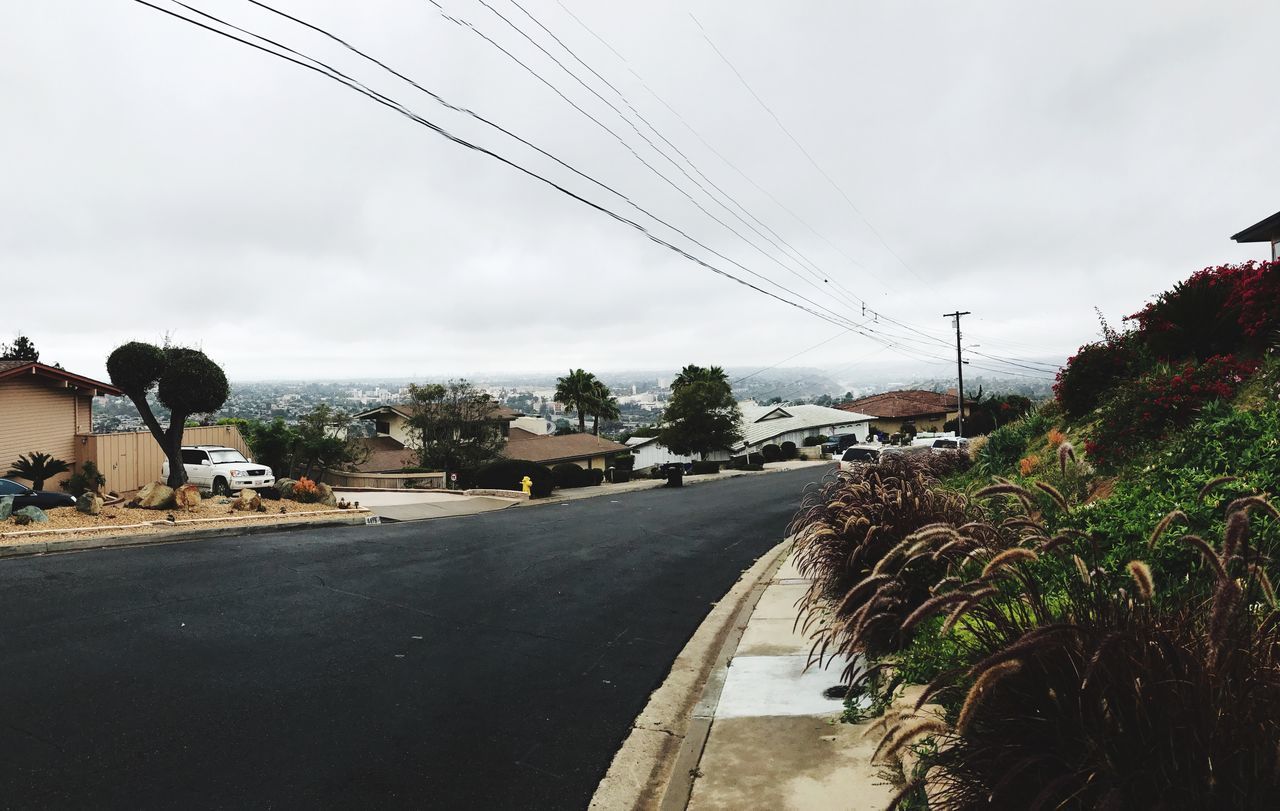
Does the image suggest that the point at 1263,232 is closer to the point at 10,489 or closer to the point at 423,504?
the point at 423,504

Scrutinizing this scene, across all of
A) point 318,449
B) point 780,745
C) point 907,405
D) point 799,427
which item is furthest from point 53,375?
point 907,405

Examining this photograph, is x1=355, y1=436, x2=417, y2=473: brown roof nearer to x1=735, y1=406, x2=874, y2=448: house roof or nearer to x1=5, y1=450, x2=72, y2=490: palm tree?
x1=5, y1=450, x2=72, y2=490: palm tree

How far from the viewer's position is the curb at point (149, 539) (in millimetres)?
12555

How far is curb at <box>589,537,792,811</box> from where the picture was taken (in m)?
4.92

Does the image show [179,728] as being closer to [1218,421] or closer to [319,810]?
[319,810]

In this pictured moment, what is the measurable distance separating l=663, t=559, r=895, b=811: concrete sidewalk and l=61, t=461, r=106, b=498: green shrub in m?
19.2

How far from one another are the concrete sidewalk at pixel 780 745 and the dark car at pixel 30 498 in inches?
615

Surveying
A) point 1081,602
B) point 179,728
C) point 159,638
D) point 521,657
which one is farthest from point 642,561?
point 1081,602

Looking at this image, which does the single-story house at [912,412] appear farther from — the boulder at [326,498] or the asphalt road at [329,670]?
the asphalt road at [329,670]

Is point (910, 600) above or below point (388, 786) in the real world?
above

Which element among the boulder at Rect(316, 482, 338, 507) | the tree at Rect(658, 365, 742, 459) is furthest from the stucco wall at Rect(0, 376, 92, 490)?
the tree at Rect(658, 365, 742, 459)

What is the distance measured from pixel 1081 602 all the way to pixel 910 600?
10.6 ft

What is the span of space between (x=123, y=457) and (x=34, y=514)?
34.1 feet

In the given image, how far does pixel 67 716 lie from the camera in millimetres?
5832
